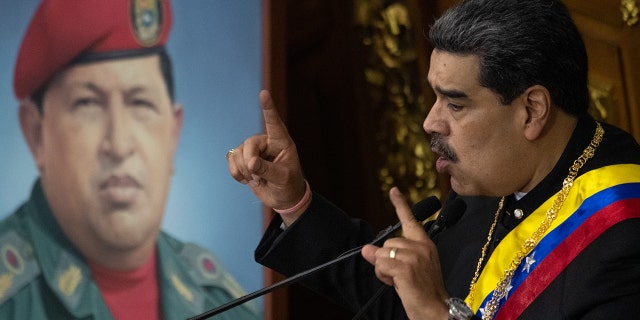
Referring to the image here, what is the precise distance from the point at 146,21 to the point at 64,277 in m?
0.62

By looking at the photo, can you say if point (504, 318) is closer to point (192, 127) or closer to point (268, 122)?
point (268, 122)

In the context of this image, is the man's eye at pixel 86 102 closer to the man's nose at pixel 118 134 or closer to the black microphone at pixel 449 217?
the man's nose at pixel 118 134

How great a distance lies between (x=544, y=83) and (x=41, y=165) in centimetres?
127

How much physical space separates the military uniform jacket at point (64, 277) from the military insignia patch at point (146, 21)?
42 cm

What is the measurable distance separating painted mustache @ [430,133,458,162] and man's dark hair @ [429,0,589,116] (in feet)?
0.35

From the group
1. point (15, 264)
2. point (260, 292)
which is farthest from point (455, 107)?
point (15, 264)

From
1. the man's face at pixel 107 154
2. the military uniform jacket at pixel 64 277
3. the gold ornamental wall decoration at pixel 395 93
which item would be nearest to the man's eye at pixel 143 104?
the man's face at pixel 107 154

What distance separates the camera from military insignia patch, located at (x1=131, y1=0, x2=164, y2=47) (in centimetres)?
251

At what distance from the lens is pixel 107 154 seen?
7.98 ft

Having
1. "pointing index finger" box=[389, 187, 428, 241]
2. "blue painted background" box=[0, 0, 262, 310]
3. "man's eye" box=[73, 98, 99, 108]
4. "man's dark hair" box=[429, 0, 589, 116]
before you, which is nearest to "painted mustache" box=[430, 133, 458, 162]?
"man's dark hair" box=[429, 0, 589, 116]

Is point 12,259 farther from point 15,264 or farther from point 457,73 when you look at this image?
point 457,73

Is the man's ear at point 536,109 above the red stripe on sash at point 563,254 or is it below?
above

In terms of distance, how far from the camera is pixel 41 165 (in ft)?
7.88

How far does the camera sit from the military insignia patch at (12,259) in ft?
7.65
